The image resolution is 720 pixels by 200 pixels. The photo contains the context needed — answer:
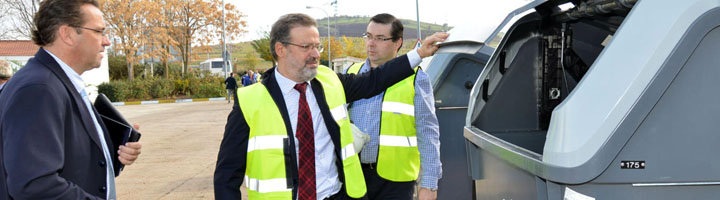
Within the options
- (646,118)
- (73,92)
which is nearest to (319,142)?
(73,92)

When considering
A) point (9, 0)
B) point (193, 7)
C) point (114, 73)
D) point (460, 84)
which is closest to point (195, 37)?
point (193, 7)

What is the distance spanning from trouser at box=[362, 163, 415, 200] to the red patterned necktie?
32.9 inches

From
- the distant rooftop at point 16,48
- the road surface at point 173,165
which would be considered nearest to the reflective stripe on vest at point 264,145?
the road surface at point 173,165

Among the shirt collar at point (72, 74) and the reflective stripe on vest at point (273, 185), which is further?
the reflective stripe on vest at point (273, 185)

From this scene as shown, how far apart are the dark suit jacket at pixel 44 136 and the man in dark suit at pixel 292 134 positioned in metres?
0.56

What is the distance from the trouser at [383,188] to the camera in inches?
125

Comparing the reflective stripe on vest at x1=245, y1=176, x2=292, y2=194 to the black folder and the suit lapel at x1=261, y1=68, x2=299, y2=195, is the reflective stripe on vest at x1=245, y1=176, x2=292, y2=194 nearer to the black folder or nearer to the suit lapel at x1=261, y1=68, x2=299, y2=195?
the suit lapel at x1=261, y1=68, x2=299, y2=195

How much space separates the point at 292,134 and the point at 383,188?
3.28ft

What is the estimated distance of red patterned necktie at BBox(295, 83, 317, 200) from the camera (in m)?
2.38

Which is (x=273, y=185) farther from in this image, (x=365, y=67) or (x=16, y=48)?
(x=16, y=48)

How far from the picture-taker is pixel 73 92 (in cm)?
198

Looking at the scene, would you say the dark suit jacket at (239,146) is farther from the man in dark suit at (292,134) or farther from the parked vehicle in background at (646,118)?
the parked vehicle in background at (646,118)

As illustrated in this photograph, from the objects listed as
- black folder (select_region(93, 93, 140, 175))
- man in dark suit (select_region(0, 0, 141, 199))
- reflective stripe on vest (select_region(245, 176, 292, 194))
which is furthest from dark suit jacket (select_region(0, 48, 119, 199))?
reflective stripe on vest (select_region(245, 176, 292, 194))

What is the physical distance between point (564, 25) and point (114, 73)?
43286 millimetres
